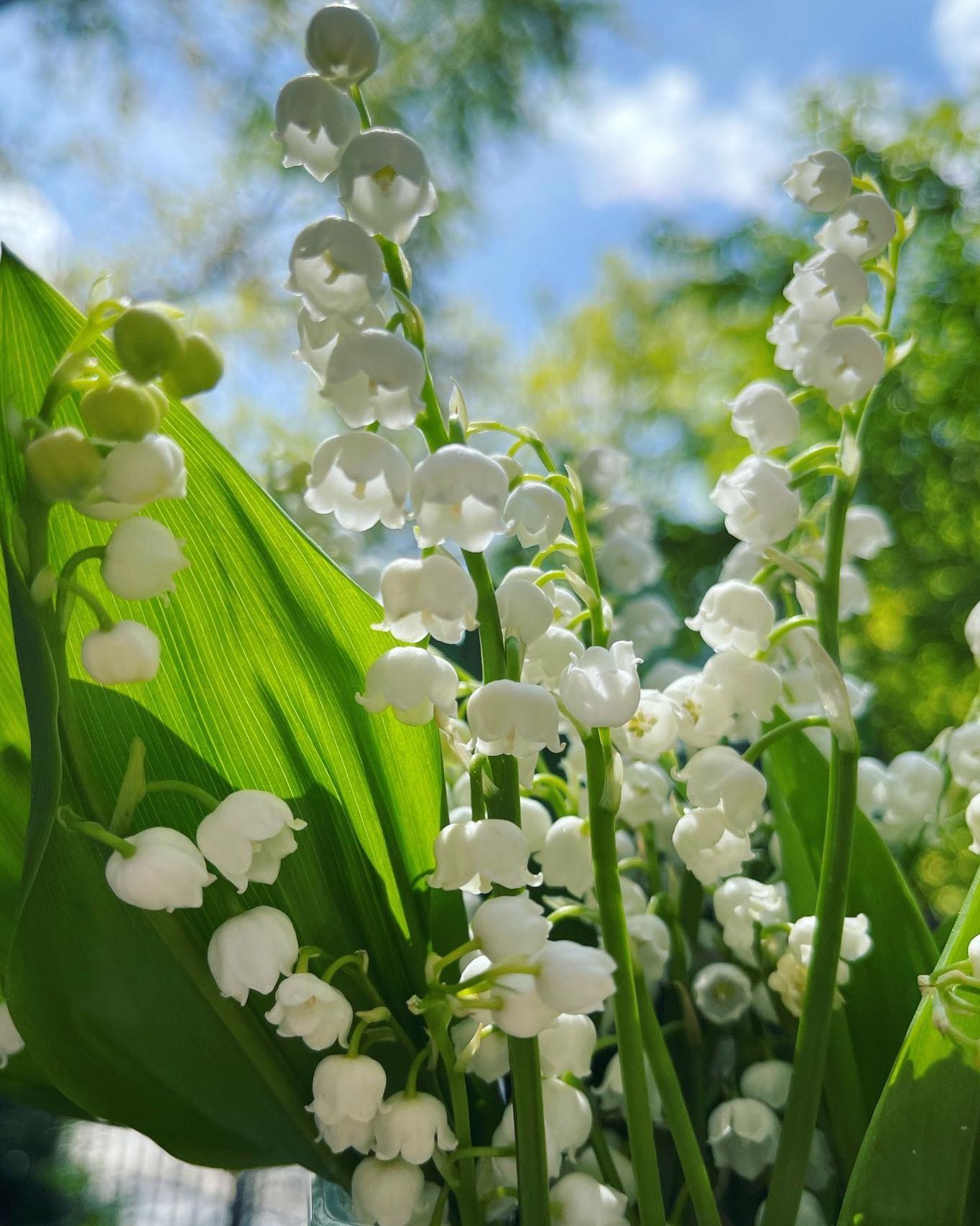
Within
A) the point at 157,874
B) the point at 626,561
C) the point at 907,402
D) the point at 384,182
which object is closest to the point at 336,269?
the point at 384,182

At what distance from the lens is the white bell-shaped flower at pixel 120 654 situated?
23 centimetres

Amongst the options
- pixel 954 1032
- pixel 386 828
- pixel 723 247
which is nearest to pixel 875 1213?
pixel 954 1032

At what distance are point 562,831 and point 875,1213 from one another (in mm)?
116

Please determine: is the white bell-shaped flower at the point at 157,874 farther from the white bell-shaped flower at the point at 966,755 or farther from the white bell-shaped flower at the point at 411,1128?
the white bell-shaped flower at the point at 966,755

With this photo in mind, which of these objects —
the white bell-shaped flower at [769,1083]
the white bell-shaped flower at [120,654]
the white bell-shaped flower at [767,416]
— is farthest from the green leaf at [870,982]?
the white bell-shaped flower at [120,654]

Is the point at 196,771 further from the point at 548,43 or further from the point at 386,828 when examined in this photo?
the point at 548,43

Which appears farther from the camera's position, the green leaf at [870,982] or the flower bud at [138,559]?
the green leaf at [870,982]

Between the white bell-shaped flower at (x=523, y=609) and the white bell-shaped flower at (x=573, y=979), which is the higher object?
the white bell-shaped flower at (x=523, y=609)

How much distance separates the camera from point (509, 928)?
9.3 inches

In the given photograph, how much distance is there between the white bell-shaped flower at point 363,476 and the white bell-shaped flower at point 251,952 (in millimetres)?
92

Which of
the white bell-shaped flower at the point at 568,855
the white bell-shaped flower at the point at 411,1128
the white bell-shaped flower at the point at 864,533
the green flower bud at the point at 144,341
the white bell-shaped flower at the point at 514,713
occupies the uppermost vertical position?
the white bell-shaped flower at the point at 864,533

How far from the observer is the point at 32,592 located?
0.73 ft

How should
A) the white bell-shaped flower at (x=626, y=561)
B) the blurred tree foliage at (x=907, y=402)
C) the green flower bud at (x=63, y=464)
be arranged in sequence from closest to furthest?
the green flower bud at (x=63, y=464) → the white bell-shaped flower at (x=626, y=561) → the blurred tree foliage at (x=907, y=402)

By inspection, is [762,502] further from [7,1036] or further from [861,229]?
[7,1036]
